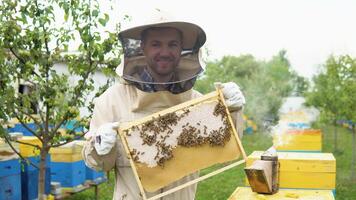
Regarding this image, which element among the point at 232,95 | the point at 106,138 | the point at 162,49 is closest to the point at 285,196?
the point at 232,95

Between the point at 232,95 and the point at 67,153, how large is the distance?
4330 millimetres

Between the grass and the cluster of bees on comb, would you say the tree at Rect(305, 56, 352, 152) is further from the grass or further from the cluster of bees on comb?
the cluster of bees on comb

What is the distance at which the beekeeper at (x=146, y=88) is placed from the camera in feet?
6.83

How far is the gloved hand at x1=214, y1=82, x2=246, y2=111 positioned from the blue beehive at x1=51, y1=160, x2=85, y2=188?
431 cm

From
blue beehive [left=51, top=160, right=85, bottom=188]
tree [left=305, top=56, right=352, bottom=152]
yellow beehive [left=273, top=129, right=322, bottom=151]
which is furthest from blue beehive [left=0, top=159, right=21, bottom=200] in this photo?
tree [left=305, top=56, right=352, bottom=152]

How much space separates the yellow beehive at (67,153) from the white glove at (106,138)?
4.18m

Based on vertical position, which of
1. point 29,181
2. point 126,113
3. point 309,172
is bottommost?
point 29,181

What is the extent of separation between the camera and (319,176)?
4.73 metres

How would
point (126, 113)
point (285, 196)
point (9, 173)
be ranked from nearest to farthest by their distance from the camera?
1. point (126, 113)
2. point (285, 196)
3. point (9, 173)

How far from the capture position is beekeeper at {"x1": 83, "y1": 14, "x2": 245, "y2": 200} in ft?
6.83

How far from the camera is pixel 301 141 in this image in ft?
28.4

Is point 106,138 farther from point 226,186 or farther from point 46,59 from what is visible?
point 226,186

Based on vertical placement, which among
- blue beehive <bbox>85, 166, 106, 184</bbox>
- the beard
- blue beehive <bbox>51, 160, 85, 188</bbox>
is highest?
the beard

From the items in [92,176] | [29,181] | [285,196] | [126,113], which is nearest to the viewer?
[126,113]
